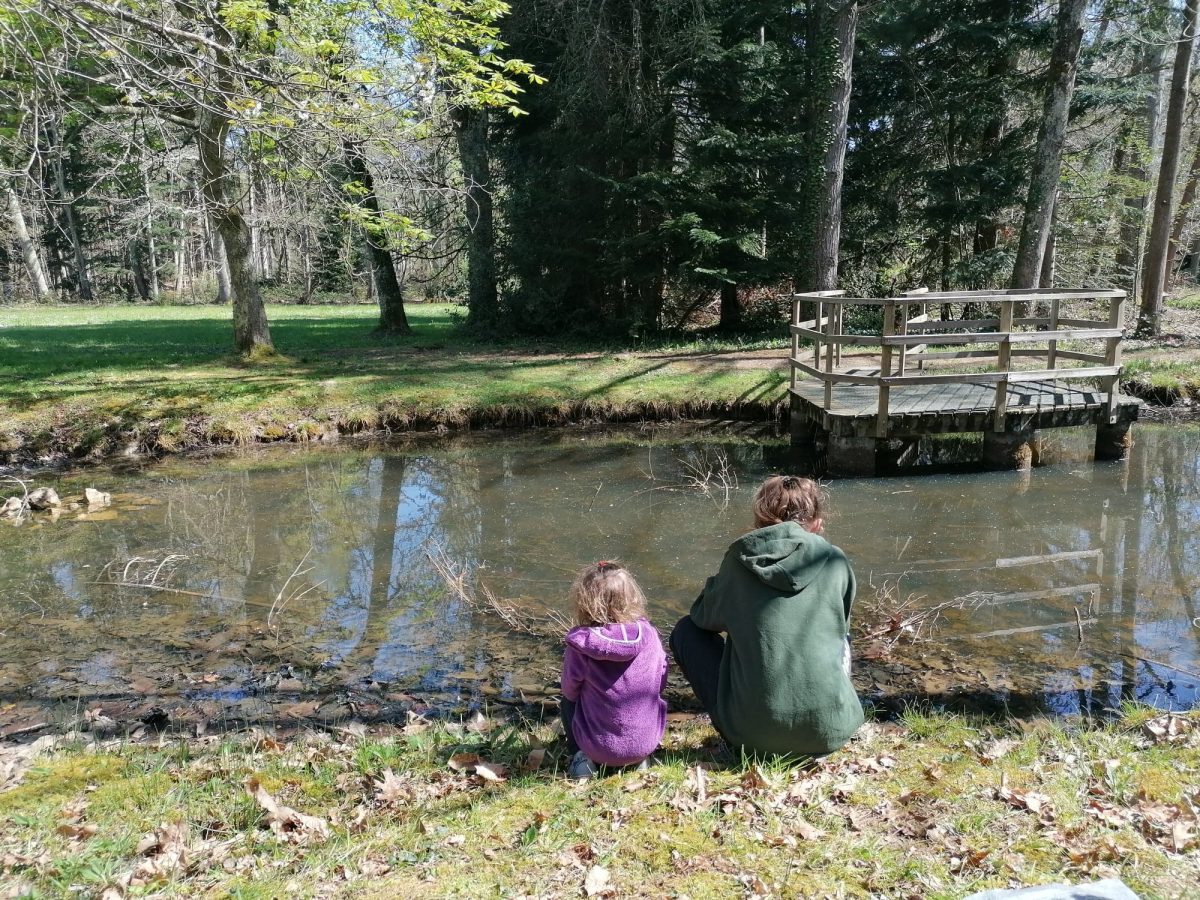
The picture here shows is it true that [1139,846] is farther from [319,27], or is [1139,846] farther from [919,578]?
[319,27]

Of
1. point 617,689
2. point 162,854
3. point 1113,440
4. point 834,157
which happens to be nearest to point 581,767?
point 617,689

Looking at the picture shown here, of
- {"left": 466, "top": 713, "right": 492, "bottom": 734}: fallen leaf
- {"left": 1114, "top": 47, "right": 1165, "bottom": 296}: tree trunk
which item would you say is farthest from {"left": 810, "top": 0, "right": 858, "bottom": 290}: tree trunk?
{"left": 466, "top": 713, "right": 492, "bottom": 734}: fallen leaf

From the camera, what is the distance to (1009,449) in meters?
11.4

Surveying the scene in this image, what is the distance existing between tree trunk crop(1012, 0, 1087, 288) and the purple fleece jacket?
1492 centimetres

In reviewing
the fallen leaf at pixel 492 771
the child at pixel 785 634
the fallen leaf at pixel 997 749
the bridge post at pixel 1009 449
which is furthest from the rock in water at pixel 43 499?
the bridge post at pixel 1009 449

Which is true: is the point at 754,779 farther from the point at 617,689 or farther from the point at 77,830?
the point at 77,830

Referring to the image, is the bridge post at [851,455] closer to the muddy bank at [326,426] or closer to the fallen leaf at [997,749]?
the muddy bank at [326,426]

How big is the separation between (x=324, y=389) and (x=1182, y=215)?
28.1m

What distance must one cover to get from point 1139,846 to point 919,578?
4.52 m

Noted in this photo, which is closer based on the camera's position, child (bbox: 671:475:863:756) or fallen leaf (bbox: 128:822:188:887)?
fallen leaf (bbox: 128:822:188:887)

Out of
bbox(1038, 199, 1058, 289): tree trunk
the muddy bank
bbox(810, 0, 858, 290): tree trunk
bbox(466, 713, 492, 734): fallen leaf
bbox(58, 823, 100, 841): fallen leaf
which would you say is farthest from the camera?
bbox(1038, 199, 1058, 289): tree trunk

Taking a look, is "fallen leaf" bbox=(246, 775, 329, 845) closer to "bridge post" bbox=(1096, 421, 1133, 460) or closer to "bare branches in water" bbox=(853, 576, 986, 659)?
"bare branches in water" bbox=(853, 576, 986, 659)

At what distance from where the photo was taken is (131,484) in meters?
11.0

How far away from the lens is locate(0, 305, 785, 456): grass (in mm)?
12625
